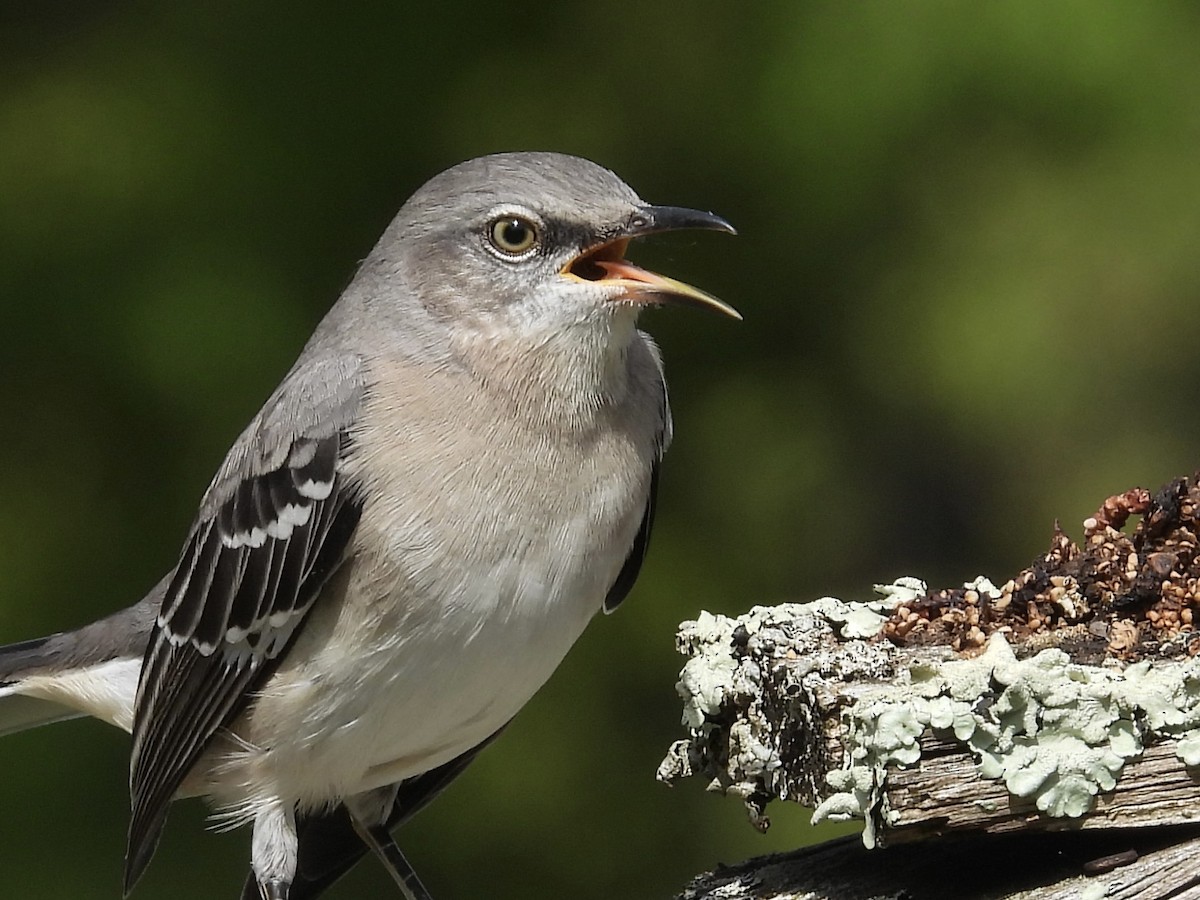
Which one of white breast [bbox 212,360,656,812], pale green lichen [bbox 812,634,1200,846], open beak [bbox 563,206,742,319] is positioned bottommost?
pale green lichen [bbox 812,634,1200,846]

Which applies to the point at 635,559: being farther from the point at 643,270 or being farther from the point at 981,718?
the point at 981,718

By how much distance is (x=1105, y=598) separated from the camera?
8.29 ft

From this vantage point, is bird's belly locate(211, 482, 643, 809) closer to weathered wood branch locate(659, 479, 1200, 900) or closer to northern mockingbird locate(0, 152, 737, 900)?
northern mockingbird locate(0, 152, 737, 900)

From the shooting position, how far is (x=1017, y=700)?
227 cm

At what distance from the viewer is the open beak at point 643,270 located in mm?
2959

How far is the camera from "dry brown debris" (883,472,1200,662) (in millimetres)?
2451

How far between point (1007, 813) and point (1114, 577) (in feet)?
1.62

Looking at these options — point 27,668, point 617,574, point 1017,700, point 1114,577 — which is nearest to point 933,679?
point 1017,700

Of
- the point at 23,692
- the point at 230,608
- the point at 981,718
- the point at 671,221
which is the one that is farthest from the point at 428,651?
→ the point at 23,692

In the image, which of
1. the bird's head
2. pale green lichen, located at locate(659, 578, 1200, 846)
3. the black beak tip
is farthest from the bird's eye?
pale green lichen, located at locate(659, 578, 1200, 846)

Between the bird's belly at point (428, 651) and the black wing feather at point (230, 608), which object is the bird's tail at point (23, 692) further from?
the bird's belly at point (428, 651)

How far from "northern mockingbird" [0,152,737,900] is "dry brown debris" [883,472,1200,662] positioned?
2.41 feet

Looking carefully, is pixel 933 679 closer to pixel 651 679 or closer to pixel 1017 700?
pixel 1017 700

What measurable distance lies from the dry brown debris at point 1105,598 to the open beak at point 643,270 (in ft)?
2.30
